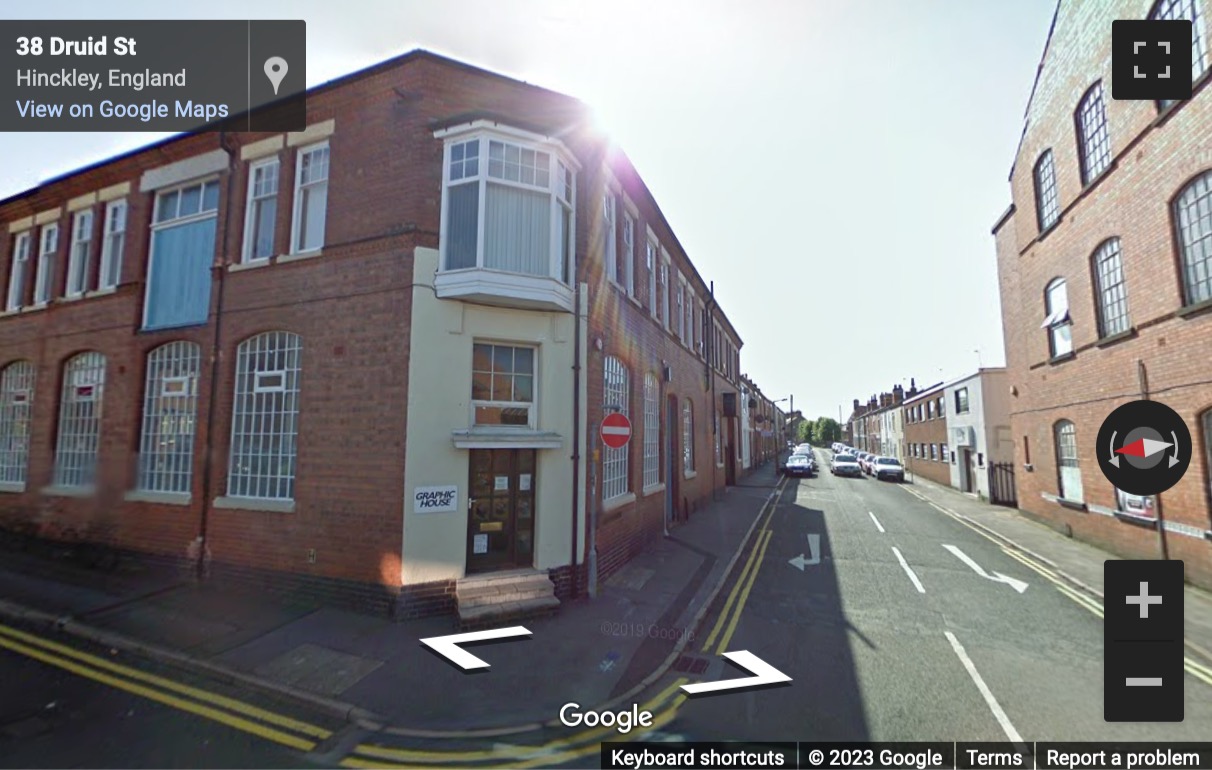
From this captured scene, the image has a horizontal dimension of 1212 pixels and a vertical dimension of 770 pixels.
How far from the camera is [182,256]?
35.6 feet

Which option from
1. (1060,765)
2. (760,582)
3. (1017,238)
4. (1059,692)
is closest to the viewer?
(1060,765)

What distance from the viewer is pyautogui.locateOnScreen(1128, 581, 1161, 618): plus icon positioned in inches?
182

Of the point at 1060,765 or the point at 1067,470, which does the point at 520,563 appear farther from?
the point at 1067,470

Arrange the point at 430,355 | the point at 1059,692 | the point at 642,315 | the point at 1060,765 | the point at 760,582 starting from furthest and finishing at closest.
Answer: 1. the point at 642,315
2. the point at 760,582
3. the point at 430,355
4. the point at 1059,692
5. the point at 1060,765

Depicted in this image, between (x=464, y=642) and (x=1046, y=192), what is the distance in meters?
20.4

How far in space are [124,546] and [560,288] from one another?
10862 mm

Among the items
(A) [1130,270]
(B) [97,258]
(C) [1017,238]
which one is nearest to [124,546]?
(B) [97,258]

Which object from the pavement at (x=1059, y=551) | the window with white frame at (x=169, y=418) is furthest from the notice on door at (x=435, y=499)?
the pavement at (x=1059, y=551)

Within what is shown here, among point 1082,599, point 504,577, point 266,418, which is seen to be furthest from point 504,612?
point 1082,599

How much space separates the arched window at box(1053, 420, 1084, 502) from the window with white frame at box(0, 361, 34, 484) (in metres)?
28.6

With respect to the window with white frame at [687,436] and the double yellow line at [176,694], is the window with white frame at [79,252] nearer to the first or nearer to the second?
the double yellow line at [176,694]

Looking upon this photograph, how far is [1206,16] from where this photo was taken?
29.3ft

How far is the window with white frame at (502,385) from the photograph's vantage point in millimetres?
8484

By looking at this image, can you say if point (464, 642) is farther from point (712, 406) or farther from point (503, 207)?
→ point (712, 406)
